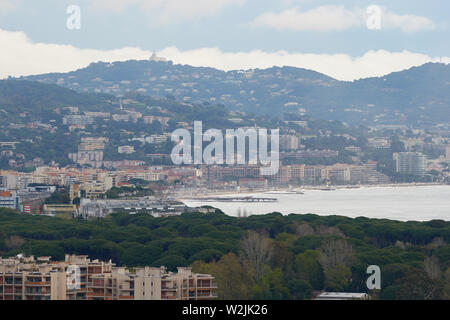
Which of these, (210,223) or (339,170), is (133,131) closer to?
(339,170)

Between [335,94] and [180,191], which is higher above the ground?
[335,94]

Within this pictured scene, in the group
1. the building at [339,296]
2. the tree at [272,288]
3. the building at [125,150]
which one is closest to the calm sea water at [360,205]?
the building at [125,150]

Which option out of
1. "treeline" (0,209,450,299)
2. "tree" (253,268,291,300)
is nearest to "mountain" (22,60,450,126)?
"treeline" (0,209,450,299)

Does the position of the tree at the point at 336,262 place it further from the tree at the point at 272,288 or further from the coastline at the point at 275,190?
the coastline at the point at 275,190

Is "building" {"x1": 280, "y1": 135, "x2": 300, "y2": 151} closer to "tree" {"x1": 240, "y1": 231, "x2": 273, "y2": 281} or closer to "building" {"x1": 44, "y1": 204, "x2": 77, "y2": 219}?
"building" {"x1": 44, "y1": 204, "x2": 77, "y2": 219}

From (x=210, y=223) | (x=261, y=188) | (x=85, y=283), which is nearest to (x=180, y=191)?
(x=261, y=188)

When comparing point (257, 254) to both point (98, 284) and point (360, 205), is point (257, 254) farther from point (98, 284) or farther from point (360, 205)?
point (360, 205)
